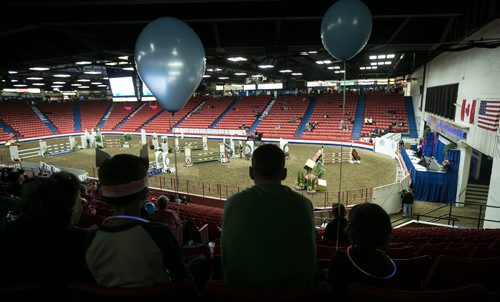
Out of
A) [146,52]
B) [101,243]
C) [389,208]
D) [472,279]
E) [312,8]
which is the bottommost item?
[389,208]

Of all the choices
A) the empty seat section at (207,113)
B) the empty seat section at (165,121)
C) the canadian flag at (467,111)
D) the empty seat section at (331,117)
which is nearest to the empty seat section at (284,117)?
the empty seat section at (331,117)

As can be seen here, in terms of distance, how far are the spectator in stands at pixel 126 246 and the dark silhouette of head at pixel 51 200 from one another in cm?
41

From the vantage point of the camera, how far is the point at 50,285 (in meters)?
1.59

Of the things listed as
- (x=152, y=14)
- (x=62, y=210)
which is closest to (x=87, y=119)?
(x=152, y=14)

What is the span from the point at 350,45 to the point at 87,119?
5188 cm

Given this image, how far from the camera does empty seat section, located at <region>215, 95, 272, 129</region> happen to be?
38500 millimetres

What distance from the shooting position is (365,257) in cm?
194

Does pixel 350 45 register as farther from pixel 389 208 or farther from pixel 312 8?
pixel 389 208

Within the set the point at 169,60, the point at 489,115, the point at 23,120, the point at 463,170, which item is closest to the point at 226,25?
the point at 169,60

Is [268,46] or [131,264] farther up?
[268,46]

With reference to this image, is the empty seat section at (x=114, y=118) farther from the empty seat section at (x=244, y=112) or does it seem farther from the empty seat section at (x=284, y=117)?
the empty seat section at (x=284, y=117)

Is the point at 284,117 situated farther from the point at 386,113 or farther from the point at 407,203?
the point at 407,203

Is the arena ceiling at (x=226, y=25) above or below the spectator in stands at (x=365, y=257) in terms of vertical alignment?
above

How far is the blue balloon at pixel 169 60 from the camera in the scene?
4438 mm
